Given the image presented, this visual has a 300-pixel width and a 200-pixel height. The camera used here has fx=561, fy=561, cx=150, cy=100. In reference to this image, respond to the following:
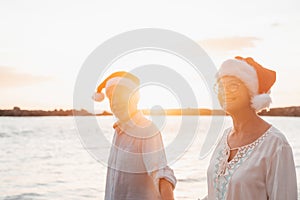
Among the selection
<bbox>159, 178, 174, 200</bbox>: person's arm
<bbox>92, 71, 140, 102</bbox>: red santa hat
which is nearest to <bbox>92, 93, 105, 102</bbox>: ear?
<bbox>92, 71, 140, 102</bbox>: red santa hat

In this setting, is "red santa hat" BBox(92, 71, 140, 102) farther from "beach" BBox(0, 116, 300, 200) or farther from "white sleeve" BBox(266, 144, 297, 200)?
"beach" BBox(0, 116, 300, 200)

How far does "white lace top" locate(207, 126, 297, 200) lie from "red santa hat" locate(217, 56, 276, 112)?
0.42ft

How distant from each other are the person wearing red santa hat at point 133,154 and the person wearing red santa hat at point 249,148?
42 centimetres

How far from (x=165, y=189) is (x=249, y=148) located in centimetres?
68

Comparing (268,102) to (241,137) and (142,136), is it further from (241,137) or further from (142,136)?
(142,136)

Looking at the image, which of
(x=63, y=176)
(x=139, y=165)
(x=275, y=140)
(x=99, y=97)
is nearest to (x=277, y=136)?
(x=275, y=140)

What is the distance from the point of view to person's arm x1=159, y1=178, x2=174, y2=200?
9.82 ft

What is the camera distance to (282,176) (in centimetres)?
→ 230

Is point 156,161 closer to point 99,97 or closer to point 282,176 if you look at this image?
point 99,97

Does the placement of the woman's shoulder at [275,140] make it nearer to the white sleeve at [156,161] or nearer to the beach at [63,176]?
the white sleeve at [156,161]

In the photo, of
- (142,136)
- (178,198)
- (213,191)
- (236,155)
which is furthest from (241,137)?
(178,198)

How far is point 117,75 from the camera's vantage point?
124 inches

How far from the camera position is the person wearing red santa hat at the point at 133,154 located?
3.02 metres

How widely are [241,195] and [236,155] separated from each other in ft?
0.68
